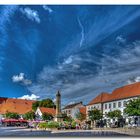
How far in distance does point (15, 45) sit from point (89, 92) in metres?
1.69

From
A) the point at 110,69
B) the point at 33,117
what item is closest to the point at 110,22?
the point at 110,69

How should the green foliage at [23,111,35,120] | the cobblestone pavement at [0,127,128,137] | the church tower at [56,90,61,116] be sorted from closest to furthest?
the cobblestone pavement at [0,127,128,137] → the church tower at [56,90,61,116] → the green foliage at [23,111,35,120]

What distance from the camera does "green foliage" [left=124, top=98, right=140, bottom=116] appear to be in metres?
9.92

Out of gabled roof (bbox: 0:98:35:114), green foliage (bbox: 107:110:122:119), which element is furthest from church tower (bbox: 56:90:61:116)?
green foliage (bbox: 107:110:122:119)

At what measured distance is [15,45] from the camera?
9906 mm

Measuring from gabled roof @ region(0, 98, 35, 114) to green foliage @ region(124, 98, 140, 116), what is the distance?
1876mm

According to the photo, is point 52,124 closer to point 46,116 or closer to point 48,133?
point 46,116

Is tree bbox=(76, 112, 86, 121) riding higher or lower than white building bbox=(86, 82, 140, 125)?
lower

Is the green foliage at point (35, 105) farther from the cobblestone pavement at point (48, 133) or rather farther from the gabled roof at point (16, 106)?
the cobblestone pavement at point (48, 133)

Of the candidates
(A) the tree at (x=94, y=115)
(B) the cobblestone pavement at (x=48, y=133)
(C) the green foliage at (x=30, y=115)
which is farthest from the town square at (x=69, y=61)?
(C) the green foliage at (x=30, y=115)

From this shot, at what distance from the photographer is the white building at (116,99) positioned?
32.3 feet

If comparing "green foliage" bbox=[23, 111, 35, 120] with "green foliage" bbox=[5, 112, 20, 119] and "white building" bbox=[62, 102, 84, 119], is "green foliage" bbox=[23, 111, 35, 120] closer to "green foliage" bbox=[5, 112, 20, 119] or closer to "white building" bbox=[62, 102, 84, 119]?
"green foliage" bbox=[5, 112, 20, 119]
